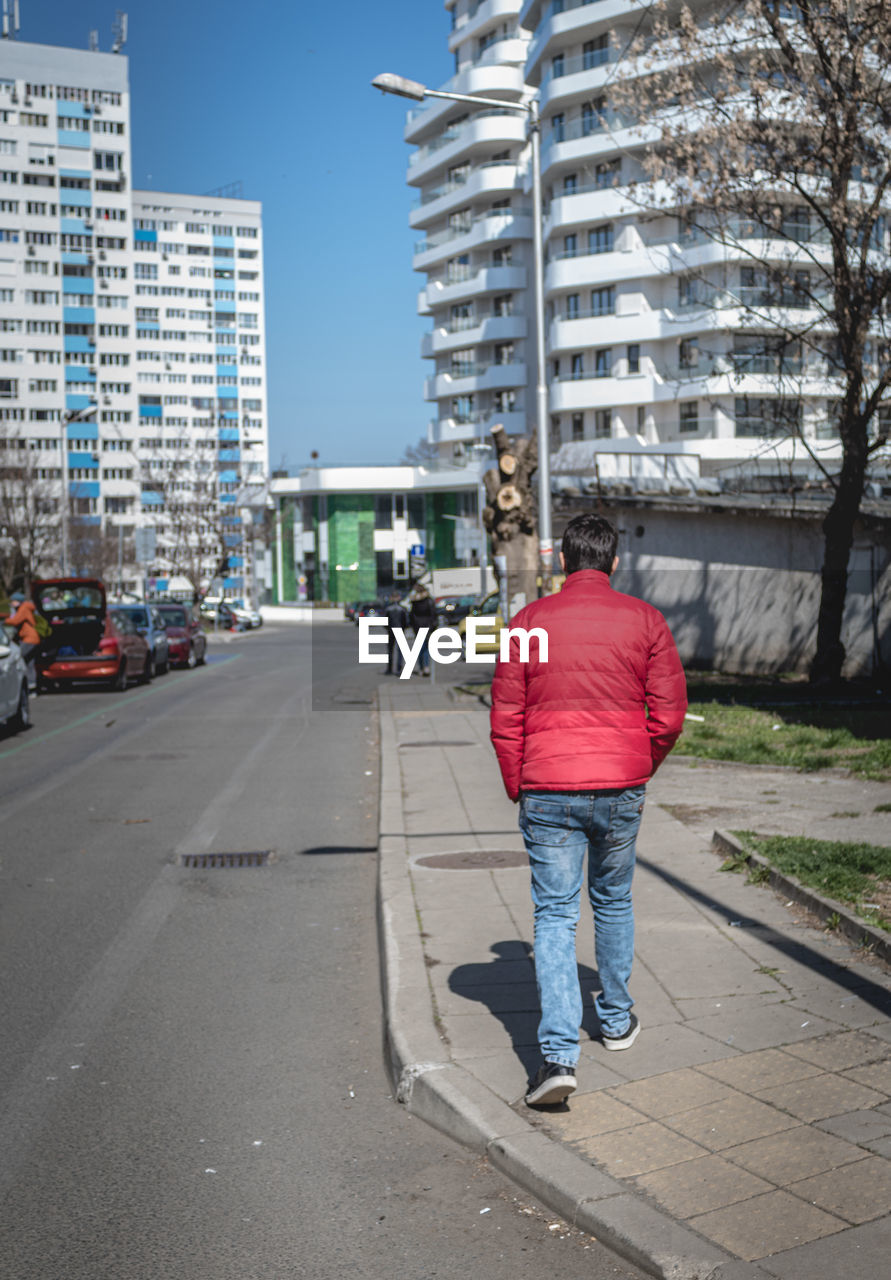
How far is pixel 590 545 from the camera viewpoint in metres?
4.93

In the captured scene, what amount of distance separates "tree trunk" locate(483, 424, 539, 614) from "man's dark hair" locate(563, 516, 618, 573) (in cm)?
1702

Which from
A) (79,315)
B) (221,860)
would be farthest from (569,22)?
(79,315)

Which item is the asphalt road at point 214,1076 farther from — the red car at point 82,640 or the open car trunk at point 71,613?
Result: the open car trunk at point 71,613

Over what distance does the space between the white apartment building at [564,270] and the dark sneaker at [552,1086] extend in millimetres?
41485

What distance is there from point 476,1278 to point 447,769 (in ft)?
32.5

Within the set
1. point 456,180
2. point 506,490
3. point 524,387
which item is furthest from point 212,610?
point 506,490

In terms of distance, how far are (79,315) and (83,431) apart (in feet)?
33.2

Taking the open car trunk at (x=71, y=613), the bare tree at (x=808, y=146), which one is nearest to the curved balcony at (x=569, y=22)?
the open car trunk at (x=71, y=613)

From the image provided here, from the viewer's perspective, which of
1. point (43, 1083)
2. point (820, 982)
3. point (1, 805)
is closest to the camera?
point (43, 1083)

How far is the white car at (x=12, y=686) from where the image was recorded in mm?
18295

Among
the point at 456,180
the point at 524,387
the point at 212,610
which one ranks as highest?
the point at 456,180

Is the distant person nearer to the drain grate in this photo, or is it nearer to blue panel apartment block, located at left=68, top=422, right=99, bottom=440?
the drain grate

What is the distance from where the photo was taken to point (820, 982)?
5766 millimetres

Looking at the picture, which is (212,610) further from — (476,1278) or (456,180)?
(476,1278)
